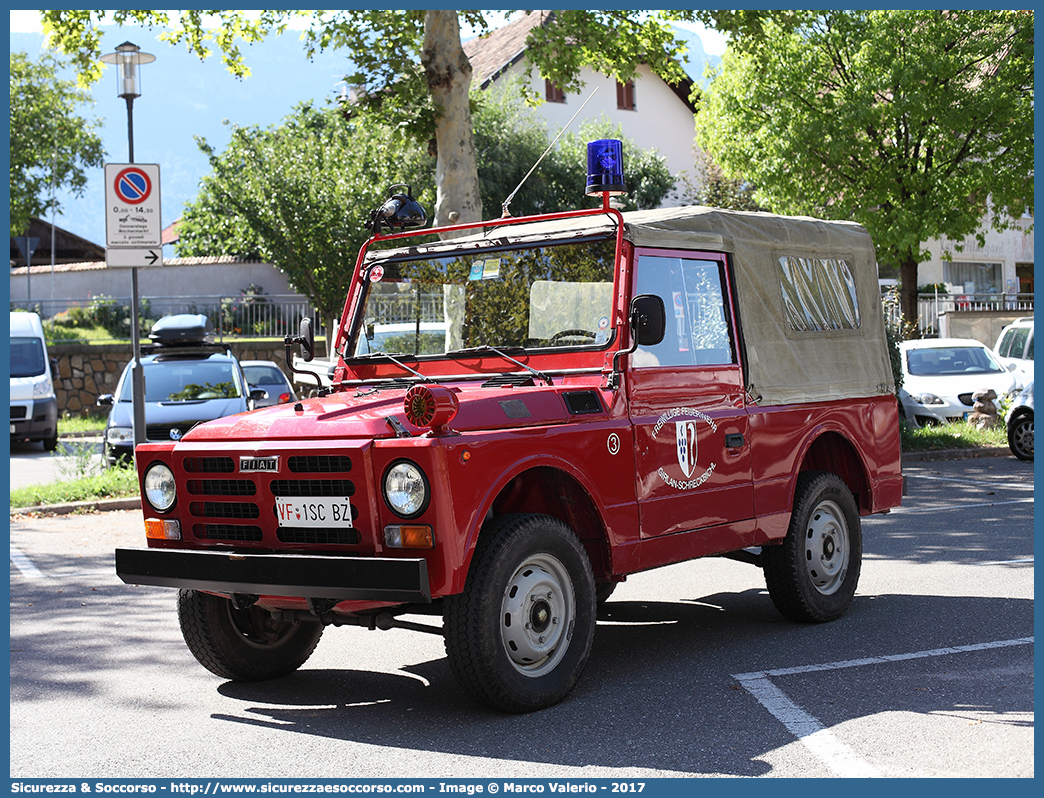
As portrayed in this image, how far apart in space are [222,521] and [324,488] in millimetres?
662

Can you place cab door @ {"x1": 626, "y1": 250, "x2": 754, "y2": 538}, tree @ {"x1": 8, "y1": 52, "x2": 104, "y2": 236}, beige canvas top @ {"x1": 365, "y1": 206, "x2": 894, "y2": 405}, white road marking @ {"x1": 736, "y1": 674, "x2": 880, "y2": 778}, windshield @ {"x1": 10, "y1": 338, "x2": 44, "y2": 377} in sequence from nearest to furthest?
white road marking @ {"x1": 736, "y1": 674, "x2": 880, "y2": 778} < cab door @ {"x1": 626, "y1": 250, "x2": 754, "y2": 538} < beige canvas top @ {"x1": 365, "y1": 206, "x2": 894, "y2": 405} < windshield @ {"x1": 10, "y1": 338, "x2": 44, "y2": 377} < tree @ {"x1": 8, "y1": 52, "x2": 104, "y2": 236}

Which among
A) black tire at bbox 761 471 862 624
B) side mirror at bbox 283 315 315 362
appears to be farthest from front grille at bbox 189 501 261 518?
black tire at bbox 761 471 862 624

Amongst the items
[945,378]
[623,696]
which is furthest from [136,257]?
[945,378]

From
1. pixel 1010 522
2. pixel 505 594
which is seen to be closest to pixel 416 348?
pixel 505 594

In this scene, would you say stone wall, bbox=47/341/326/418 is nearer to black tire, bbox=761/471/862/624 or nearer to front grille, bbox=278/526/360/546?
black tire, bbox=761/471/862/624

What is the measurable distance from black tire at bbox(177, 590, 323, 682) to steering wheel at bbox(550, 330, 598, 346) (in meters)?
2.02

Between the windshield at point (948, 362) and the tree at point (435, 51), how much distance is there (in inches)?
258

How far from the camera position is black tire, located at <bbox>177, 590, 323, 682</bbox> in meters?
6.01

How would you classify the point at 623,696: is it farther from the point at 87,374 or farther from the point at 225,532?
the point at 87,374

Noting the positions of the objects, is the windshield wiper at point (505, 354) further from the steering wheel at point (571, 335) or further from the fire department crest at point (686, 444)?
the fire department crest at point (686, 444)

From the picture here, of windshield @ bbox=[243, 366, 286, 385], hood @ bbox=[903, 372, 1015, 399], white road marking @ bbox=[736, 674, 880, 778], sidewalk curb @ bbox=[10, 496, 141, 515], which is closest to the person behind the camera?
white road marking @ bbox=[736, 674, 880, 778]

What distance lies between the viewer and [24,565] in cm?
1012

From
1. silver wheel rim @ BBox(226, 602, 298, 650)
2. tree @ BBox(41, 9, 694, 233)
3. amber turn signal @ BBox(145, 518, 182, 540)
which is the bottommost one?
silver wheel rim @ BBox(226, 602, 298, 650)
